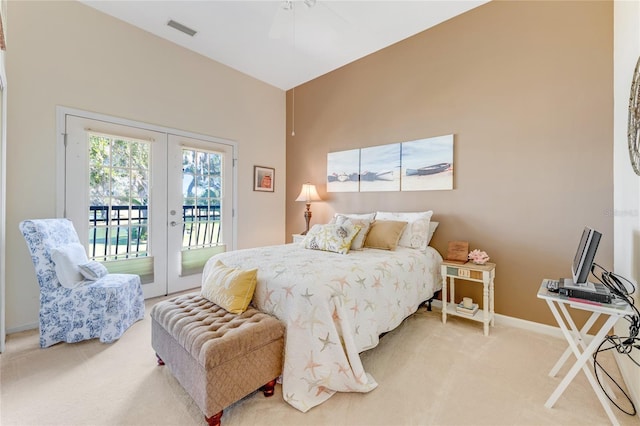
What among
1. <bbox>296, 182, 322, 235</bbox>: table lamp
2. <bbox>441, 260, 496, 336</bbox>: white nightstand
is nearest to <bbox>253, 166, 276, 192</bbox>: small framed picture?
<bbox>296, 182, 322, 235</bbox>: table lamp

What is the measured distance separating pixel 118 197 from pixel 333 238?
2532 millimetres

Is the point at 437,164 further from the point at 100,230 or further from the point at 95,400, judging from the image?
the point at 100,230

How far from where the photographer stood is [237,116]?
165 inches

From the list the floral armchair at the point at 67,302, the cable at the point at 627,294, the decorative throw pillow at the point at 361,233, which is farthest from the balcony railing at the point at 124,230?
the cable at the point at 627,294

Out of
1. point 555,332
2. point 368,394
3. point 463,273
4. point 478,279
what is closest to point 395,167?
point 463,273

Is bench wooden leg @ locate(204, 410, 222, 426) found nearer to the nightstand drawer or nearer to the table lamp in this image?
the nightstand drawer

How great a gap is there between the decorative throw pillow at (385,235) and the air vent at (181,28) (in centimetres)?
318

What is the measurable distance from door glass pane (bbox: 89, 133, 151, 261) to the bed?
155 centimetres

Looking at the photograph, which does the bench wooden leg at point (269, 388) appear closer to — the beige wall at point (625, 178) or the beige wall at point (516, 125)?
the beige wall at point (625, 178)

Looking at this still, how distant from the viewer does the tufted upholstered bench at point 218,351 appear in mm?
1370

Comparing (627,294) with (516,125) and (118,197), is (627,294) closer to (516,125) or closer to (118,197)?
(516,125)

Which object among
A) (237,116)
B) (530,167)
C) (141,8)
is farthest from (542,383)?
(141,8)

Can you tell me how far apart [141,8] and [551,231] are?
4.70 m

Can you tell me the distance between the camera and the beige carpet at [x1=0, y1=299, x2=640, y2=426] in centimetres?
148
